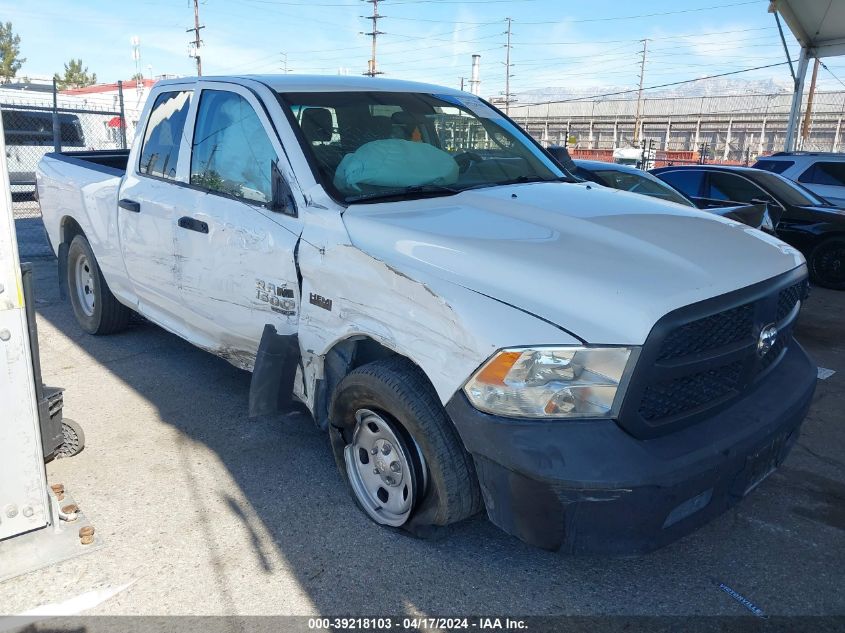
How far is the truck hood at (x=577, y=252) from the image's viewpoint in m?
2.26

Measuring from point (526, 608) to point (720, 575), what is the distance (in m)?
0.85

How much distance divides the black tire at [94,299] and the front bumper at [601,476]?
393 centimetres

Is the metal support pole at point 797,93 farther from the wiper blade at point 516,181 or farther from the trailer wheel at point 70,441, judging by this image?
the trailer wheel at point 70,441

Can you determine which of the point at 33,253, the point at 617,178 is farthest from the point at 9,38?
the point at 617,178

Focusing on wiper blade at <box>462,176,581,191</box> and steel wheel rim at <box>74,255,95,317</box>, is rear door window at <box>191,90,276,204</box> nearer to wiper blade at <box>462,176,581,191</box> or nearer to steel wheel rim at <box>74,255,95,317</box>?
wiper blade at <box>462,176,581,191</box>

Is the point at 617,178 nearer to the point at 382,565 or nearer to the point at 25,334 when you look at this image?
the point at 382,565

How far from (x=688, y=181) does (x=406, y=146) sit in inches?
298

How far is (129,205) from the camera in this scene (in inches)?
173

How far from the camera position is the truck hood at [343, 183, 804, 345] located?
2256 millimetres

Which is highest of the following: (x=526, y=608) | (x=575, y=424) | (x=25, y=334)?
(x=25, y=334)

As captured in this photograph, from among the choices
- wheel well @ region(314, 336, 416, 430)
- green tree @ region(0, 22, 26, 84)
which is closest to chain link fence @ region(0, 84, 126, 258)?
wheel well @ region(314, 336, 416, 430)

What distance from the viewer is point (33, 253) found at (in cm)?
912

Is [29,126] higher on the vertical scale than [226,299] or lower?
higher

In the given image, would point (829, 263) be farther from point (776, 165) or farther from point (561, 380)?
point (561, 380)
